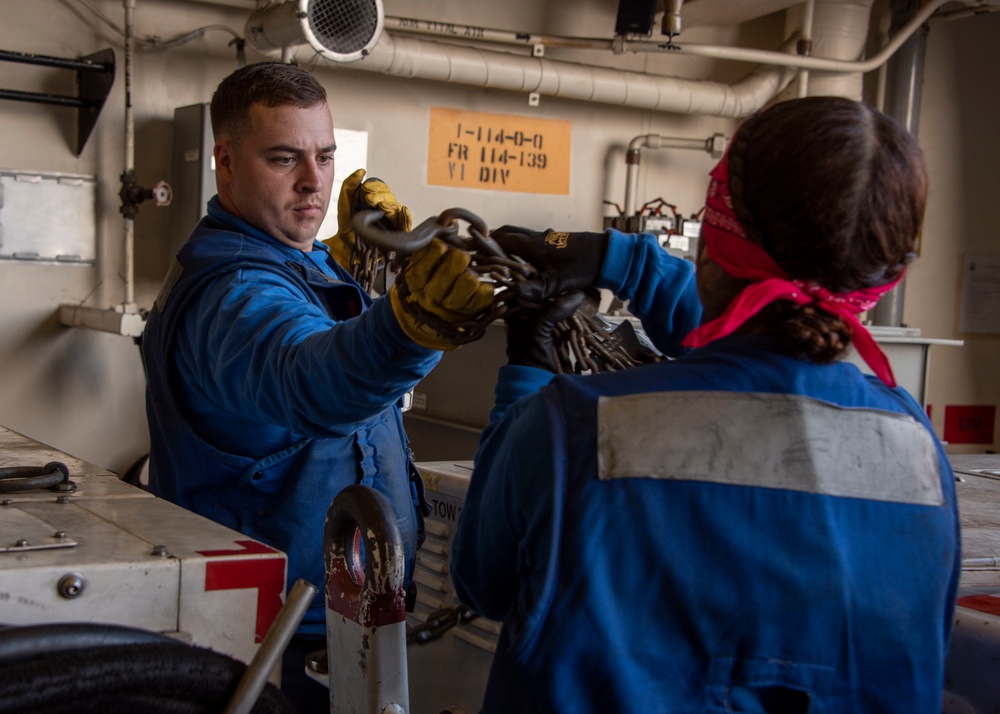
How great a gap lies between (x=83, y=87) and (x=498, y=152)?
61.7 inches

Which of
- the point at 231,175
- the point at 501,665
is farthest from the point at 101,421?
the point at 501,665

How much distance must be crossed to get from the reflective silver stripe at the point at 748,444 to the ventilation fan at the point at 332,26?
2398mm

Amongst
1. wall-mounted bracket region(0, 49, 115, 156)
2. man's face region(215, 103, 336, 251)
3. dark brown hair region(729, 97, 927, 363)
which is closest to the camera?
dark brown hair region(729, 97, 927, 363)

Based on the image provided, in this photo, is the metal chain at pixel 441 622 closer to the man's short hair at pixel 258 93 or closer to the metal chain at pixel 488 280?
the metal chain at pixel 488 280

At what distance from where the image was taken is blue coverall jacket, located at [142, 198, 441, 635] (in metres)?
1.19

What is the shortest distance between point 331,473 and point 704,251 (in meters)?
0.74

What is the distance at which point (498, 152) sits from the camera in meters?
4.08

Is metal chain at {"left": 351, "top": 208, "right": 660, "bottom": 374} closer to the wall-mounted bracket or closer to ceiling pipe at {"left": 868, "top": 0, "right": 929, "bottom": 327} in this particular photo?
the wall-mounted bracket

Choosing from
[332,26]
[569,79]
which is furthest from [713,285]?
[569,79]

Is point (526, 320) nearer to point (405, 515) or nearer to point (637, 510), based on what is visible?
point (637, 510)

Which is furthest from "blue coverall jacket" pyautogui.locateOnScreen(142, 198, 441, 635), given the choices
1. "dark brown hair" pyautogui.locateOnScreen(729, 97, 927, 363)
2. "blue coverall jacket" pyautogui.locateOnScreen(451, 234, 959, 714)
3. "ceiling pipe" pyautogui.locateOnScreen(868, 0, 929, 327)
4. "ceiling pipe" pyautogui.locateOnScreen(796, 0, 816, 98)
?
"ceiling pipe" pyautogui.locateOnScreen(868, 0, 929, 327)

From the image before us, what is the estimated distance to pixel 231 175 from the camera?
5.27 feet

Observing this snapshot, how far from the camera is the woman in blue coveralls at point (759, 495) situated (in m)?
0.80

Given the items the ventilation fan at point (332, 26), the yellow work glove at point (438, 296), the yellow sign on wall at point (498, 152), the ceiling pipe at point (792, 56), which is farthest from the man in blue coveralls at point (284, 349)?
the ceiling pipe at point (792, 56)
